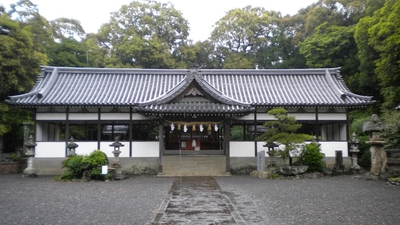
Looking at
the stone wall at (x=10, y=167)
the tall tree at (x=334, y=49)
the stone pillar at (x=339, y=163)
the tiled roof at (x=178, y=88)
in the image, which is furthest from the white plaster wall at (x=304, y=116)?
the stone wall at (x=10, y=167)

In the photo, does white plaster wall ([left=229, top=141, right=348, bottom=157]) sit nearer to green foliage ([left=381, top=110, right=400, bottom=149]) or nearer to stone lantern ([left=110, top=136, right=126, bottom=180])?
green foliage ([left=381, top=110, right=400, bottom=149])

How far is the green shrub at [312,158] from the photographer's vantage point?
17891 millimetres

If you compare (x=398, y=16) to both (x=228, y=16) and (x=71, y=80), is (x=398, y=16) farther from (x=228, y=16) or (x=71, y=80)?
(x=228, y=16)

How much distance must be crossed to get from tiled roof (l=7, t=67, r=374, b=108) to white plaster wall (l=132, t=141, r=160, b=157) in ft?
8.25

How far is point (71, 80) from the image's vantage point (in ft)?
73.6

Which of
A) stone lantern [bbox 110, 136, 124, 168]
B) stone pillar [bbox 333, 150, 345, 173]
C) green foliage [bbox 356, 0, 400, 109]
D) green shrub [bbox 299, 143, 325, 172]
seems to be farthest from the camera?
green foliage [bbox 356, 0, 400, 109]

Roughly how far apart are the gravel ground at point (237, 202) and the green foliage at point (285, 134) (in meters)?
2.48

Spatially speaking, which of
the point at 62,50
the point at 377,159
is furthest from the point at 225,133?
the point at 62,50

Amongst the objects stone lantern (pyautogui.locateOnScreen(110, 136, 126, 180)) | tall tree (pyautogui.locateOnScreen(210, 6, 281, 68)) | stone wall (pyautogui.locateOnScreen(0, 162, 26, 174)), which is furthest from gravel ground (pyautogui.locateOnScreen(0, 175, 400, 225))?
tall tree (pyautogui.locateOnScreen(210, 6, 281, 68))

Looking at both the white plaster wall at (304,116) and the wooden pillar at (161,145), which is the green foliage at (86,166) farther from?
the white plaster wall at (304,116)

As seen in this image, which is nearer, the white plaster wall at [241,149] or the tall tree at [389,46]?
the white plaster wall at [241,149]

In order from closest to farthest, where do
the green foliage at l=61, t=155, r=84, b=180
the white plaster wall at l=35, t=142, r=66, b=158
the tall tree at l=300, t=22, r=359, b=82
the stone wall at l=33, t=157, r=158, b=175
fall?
the green foliage at l=61, t=155, r=84, b=180 < the stone wall at l=33, t=157, r=158, b=175 < the white plaster wall at l=35, t=142, r=66, b=158 < the tall tree at l=300, t=22, r=359, b=82

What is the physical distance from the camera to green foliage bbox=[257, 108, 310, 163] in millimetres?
17480

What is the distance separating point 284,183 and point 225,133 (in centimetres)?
512
